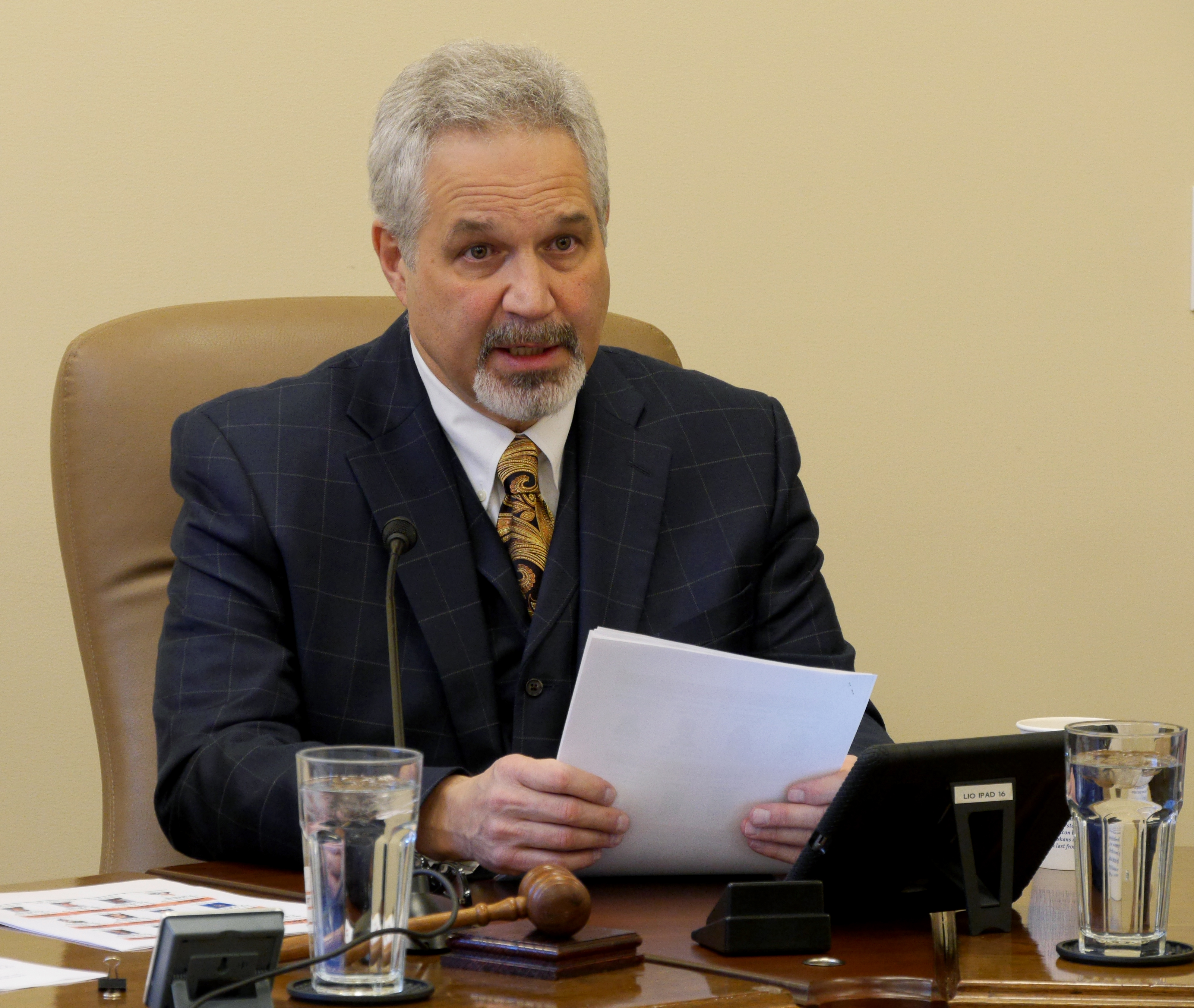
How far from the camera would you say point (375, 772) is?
0.82 m

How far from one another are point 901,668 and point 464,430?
1145 millimetres

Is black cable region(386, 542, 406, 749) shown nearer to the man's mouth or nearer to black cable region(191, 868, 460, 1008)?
black cable region(191, 868, 460, 1008)

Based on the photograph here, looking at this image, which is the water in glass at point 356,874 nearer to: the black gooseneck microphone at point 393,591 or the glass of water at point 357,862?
the glass of water at point 357,862

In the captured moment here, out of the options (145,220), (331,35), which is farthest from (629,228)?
(145,220)

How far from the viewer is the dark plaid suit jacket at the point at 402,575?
1485 millimetres

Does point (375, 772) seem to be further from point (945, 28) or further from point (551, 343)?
point (945, 28)

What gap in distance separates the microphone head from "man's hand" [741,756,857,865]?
375 mm

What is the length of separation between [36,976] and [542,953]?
0.98ft

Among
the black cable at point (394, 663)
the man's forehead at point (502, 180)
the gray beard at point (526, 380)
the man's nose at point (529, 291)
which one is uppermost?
the man's forehead at point (502, 180)

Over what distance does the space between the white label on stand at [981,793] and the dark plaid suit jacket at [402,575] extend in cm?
48

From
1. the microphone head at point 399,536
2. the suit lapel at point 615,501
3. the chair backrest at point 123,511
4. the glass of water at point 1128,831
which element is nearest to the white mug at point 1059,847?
the glass of water at point 1128,831

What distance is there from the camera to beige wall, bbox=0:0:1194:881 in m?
2.17

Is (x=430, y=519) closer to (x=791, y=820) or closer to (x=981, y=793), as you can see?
(x=791, y=820)

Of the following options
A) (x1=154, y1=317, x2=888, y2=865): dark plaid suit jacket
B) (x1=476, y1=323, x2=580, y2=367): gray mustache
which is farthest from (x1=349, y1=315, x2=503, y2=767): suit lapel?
(x1=476, y1=323, x2=580, y2=367): gray mustache
